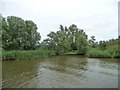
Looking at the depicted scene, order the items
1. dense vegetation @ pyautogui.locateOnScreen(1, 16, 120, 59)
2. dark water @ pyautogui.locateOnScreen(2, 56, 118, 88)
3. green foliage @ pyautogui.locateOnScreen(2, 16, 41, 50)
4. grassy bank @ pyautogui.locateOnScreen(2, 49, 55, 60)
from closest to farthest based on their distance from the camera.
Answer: dark water @ pyautogui.locateOnScreen(2, 56, 118, 88), grassy bank @ pyautogui.locateOnScreen(2, 49, 55, 60), dense vegetation @ pyautogui.locateOnScreen(1, 16, 120, 59), green foliage @ pyautogui.locateOnScreen(2, 16, 41, 50)

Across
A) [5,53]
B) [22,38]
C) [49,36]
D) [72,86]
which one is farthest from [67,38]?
[72,86]

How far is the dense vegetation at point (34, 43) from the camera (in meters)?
29.6

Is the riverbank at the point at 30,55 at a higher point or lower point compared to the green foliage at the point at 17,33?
lower

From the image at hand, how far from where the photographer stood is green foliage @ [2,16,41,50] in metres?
34.2

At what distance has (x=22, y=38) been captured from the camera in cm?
3475

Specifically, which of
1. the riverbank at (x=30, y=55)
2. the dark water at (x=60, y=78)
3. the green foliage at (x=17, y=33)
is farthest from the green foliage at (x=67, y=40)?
the dark water at (x=60, y=78)

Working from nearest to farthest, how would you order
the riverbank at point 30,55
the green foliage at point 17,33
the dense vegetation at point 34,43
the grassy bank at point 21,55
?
the grassy bank at point 21,55
the riverbank at point 30,55
the dense vegetation at point 34,43
the green foliage at point 17,33

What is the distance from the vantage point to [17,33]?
35.2 meters

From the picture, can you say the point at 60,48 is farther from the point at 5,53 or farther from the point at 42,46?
the point at 5,53

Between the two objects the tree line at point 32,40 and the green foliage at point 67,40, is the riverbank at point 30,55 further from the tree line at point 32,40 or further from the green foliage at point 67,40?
the green foliage at point 67,40

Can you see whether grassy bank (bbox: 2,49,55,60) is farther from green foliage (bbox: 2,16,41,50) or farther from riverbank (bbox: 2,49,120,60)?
green foliage (bbox: 2,16,41,50)

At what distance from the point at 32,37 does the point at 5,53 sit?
1238 centimetres

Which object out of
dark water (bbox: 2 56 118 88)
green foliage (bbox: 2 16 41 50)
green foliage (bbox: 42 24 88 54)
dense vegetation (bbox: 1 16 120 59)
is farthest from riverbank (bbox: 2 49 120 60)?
dark water (bbox: 2 56 118 88)

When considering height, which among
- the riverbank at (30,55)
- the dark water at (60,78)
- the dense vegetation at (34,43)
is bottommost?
the dark water at (60,78)
